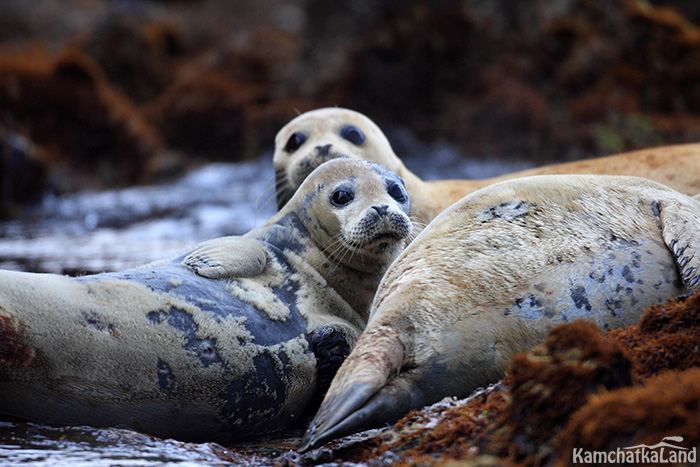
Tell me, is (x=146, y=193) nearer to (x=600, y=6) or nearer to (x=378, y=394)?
(x=600, y=6)

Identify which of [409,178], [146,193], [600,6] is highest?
[600,6]

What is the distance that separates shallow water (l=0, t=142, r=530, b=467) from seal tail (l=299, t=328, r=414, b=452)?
0.23 m

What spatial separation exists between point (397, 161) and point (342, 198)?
2.19 meters

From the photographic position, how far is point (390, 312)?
3.00 meters

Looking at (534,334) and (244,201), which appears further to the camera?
(244,201)

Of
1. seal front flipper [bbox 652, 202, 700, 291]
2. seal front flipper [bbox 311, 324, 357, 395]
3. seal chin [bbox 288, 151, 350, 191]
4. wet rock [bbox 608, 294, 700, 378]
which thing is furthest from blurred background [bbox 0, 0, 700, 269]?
wet rock [bbox 608, 294, 700, 378]

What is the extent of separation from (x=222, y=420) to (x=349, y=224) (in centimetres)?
120

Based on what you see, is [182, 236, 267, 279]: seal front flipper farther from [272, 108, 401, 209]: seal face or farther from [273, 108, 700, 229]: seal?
[272, 108, 401, 209]: seal face

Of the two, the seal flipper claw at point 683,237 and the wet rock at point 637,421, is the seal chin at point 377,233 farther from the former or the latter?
the wet rock at point 637,421

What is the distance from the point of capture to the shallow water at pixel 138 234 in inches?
109

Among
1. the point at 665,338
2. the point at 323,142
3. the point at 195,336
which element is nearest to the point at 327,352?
the point at 195,336

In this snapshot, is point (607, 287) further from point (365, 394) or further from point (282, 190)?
point (282, 190)

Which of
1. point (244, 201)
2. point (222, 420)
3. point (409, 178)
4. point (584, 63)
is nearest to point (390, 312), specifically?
point (222, 420)

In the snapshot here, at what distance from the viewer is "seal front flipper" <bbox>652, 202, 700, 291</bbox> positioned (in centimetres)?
305
